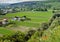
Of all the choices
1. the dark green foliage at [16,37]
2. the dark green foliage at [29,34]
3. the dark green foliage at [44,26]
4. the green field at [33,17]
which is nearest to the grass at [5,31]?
the green field at [33,17]

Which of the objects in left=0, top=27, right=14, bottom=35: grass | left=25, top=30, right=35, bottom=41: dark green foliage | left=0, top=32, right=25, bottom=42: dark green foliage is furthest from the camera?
left=25, top=30, right=35, bottom=41: dark green foliage

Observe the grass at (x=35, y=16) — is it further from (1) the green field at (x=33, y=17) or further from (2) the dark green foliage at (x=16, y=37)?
(2) the dark green foliage at (x=16, y=37)

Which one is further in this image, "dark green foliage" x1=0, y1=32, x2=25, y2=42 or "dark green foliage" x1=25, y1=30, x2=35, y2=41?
"dark green foliage" x1=25, y1=30, x2=35, y2=41

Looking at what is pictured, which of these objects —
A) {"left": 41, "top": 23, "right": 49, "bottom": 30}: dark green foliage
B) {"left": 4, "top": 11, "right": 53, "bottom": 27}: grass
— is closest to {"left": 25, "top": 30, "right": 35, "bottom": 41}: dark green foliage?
{"left": 4, "top": 11, "right": 53, "bottom": 27}: grass

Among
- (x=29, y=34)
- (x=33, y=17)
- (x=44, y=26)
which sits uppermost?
(x=33, y=17)

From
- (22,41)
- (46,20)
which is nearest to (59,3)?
(46,20)

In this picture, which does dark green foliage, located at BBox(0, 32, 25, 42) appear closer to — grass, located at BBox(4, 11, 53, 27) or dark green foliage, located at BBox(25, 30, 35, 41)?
dark green foliage, located at BBox(25, 30, 35, 41)

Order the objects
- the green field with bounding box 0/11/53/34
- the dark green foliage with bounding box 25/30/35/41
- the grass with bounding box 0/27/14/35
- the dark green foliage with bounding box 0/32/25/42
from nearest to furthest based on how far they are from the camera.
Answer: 1. the dark green foliage with bounding box 0/32/25/42
2. the grass with bounding box 0/27/14/35
3. the dark green foliage with bounding box 25/30/35/41
4. the green field with bounding box 0/11/53/34

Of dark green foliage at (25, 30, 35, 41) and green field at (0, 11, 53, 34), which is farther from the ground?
green field at (0, 11, 53, 34)

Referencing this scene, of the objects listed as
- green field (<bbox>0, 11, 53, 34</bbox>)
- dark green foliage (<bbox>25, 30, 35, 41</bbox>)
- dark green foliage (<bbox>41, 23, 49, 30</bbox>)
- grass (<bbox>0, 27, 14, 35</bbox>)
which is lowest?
dark green foliage (<bbox>25, 30, 35, 41</bbox>)

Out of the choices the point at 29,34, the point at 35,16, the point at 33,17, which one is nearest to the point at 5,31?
the point at 29,34

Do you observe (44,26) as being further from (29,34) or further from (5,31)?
(5,31)

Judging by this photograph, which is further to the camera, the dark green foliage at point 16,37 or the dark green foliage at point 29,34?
the dark green foliage at point 29,34
